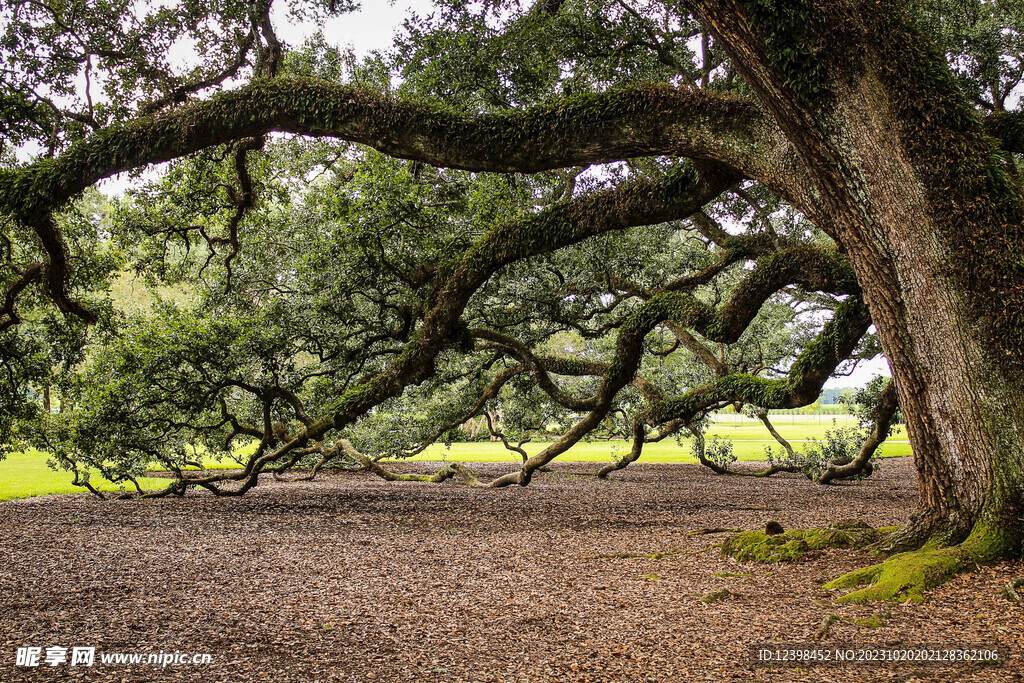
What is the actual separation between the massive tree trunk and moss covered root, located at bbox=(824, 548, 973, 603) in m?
0.22

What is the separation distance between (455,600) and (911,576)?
11.1 feet

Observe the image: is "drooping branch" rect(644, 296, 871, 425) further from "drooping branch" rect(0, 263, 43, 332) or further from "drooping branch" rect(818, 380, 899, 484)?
"drooping branch" rect(0, 263, 43, 332)

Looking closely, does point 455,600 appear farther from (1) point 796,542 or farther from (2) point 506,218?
(2) point 506,218

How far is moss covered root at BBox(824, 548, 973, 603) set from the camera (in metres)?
4.23

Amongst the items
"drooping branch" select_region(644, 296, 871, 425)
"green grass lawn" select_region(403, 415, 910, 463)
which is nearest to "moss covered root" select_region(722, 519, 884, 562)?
"drooping branch" select_region(644, 296, 871, 425)

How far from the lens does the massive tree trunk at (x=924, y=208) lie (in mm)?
4289

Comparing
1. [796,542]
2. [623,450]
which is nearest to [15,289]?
[796,542]

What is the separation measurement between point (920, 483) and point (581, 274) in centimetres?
791

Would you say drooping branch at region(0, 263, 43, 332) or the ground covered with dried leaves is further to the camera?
drooping branch at region(0, 263, 43, 332)

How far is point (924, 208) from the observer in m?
4.37

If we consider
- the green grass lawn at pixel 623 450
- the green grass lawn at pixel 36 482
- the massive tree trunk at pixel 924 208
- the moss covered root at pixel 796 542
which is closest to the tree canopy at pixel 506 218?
the massive tree trunk at pixel 924 208

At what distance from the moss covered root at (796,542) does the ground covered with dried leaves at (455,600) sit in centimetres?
22

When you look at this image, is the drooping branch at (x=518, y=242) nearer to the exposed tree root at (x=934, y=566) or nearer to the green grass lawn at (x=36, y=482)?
the exposed tree root at (x=934, y=566)

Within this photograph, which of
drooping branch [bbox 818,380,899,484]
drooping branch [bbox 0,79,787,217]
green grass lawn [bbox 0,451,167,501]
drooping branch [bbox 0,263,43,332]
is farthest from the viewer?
green grass lawn [bbox 0,451,167,501]
